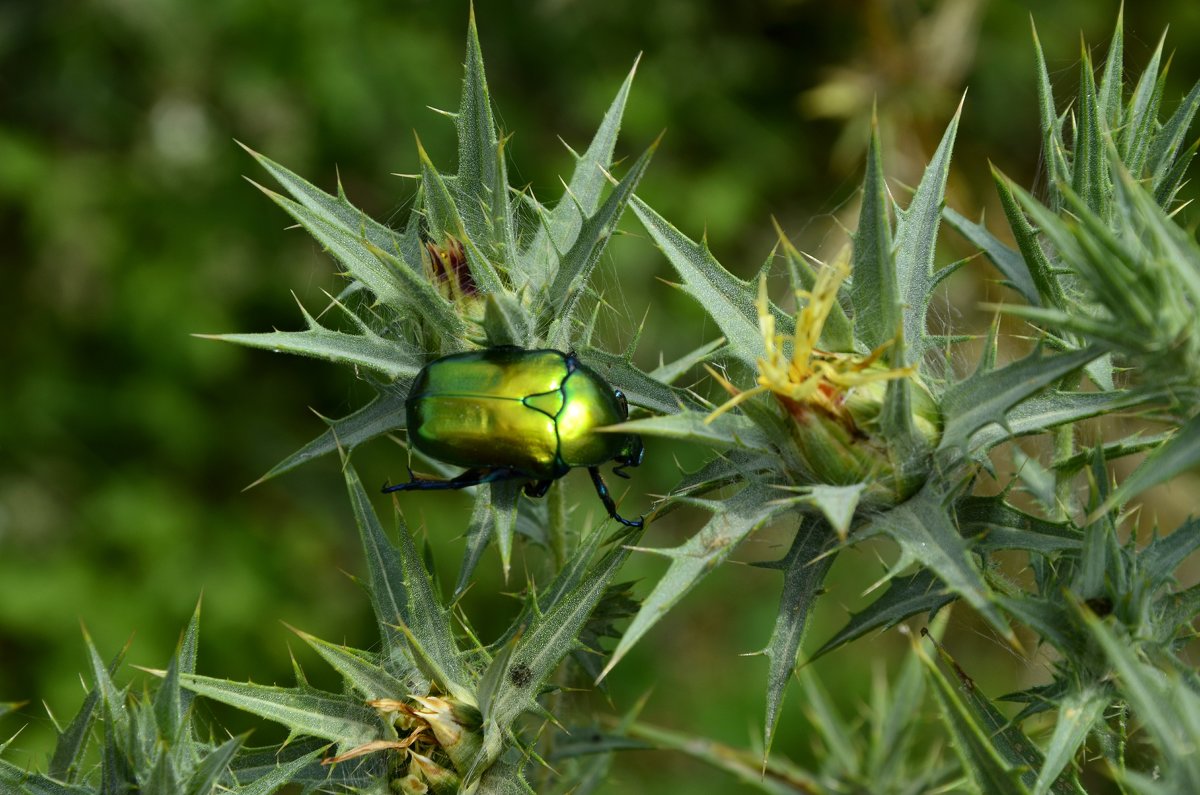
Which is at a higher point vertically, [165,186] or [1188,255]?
[1188,255]

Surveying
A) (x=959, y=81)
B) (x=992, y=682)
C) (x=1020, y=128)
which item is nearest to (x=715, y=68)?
(x=959, y=81)

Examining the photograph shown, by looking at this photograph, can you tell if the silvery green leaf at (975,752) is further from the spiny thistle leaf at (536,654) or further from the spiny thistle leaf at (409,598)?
the spiny thistle leaf at (409,598)

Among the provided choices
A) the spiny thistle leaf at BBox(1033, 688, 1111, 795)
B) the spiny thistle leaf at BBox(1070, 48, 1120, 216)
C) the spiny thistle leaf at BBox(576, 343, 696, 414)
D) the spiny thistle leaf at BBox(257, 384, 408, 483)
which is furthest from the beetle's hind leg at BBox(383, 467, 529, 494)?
the spiny thistle leaf at BBox(1070, 48, 1120, 216)

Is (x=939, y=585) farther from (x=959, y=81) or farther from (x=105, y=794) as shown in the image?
(x=959, y=81)

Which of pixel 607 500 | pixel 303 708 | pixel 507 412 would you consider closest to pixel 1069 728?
pixel 607 500

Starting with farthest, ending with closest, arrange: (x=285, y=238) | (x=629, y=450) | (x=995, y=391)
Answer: (x=285, y=238) < (x=629, y=450) < (x=995, y=391)

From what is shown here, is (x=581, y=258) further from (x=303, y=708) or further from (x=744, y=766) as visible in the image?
(x=744, y=766)
